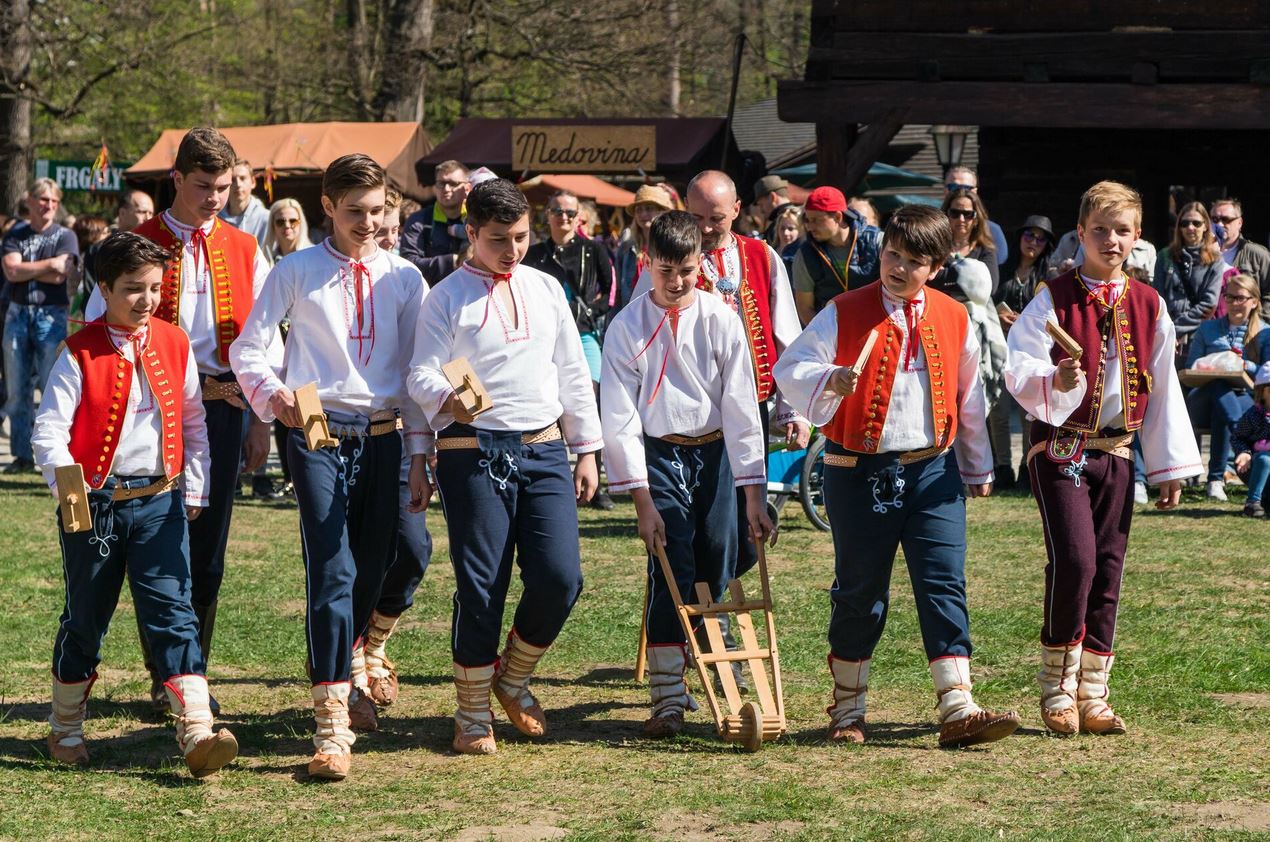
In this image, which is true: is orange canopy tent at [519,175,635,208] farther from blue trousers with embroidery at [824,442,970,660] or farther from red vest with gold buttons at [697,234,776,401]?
blue trousers with embroidery at [824,442,970,660]

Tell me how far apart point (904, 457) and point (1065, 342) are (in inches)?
24.2

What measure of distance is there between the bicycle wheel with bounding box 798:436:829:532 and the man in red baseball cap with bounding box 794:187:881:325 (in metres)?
0.96

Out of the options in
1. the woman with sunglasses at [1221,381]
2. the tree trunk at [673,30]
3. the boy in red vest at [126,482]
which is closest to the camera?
the boy in red vest at [126,482]

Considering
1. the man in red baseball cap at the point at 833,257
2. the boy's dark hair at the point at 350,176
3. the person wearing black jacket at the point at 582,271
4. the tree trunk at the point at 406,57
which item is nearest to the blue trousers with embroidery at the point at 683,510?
the boy's dark hair at the point at 350,176

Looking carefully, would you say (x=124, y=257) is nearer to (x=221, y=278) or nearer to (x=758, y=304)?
(x=221, y=278)

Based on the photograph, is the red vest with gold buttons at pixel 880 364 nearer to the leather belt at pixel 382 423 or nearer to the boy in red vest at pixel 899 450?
the boy in red vest at pixel 899 450

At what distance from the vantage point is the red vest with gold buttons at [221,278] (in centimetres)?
563

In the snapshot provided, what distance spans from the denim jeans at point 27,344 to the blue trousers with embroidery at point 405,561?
7327 mm

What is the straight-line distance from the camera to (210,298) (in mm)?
5676

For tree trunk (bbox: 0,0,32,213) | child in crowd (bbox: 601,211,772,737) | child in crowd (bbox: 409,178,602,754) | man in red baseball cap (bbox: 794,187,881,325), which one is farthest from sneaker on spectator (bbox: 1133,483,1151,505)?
tree trunk (bbox: 0,0,32,213)

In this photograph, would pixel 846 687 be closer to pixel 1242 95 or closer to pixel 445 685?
pixel 445 685

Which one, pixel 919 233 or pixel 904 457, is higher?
pixel 919 233

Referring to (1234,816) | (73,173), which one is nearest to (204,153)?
(1234,816)

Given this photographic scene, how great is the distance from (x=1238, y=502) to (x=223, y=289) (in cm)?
766
